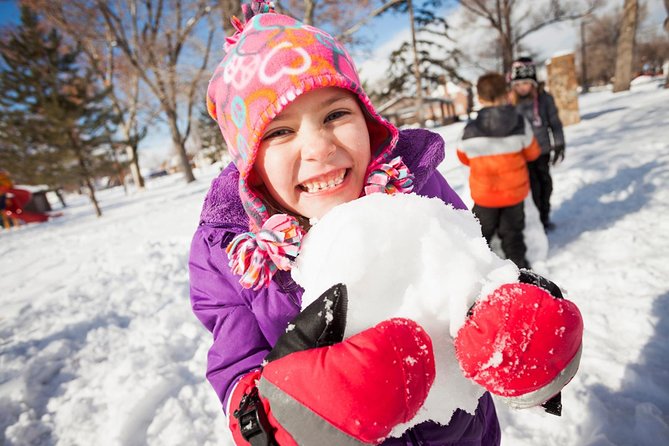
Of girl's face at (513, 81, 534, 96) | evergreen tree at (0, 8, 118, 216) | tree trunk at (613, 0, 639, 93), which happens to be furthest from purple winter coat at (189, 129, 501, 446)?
tree trunk at (613, 0, 639, 93)

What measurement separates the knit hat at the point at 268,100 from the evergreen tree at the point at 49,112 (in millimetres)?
12711

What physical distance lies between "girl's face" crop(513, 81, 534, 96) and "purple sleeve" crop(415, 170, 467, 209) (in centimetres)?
326

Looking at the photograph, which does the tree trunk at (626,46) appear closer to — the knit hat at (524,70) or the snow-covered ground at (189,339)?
the snow-covered ground at (189,339)

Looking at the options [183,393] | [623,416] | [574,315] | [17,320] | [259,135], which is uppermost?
[259,135]

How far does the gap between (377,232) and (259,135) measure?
514 mm

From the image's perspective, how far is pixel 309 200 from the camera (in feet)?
3.38

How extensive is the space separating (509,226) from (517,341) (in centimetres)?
287

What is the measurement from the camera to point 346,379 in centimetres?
61

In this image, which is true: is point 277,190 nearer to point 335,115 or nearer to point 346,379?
point 335,115

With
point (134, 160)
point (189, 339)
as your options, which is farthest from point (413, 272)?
point (134, 160)

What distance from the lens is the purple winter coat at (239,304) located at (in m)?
1.02

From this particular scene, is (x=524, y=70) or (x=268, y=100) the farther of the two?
(x=524, y=70)

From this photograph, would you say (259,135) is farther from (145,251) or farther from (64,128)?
(64,128)

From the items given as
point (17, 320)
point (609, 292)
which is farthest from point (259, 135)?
point (17, 320)
